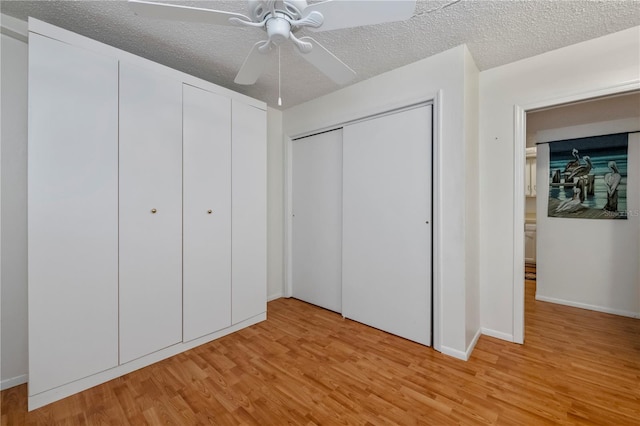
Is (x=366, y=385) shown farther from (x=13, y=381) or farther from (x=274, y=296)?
(x=13, y=381)

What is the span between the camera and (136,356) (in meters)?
1.90

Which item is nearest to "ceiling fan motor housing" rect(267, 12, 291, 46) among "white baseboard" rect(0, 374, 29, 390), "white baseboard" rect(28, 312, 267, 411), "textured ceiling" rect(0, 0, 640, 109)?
"textured ceiling" rect(0, 0, 640, 109)

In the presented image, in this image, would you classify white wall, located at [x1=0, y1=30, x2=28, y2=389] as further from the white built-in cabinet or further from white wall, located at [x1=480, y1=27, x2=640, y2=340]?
white wall, located at [x1=480, y1=27, x2=640, y2=340]

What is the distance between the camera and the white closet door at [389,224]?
2.25 metres

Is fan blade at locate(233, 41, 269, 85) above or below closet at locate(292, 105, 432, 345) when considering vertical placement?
above

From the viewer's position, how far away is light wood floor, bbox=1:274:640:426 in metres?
1.48

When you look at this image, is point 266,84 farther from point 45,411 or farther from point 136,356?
point 45,411

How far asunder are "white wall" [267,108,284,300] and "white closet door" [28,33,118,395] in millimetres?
1689

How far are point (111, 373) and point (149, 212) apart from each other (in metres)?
1.14

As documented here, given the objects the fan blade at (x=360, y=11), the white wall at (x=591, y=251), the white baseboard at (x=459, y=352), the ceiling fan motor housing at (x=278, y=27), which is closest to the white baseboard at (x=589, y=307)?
the white wall at (x=591, y=251)

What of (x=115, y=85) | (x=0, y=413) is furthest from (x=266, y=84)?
(x=0, y=413)

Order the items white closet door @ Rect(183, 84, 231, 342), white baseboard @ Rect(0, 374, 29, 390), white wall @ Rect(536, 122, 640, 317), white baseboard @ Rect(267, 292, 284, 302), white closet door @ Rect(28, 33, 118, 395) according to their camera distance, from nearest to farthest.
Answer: white closet door @ Rect(28, 33, 118, 395)
white baseboard @ Rect(0, 374, 29, 390)
white closet door @ Rect(183, 84, 231, 342)
white wall @ Rect(536, 122, 640, 317)
white baseboard @ Rect(267, 292, 284, 302)

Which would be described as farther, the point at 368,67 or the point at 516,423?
the point at 368,67

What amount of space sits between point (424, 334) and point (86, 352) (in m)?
2.50
